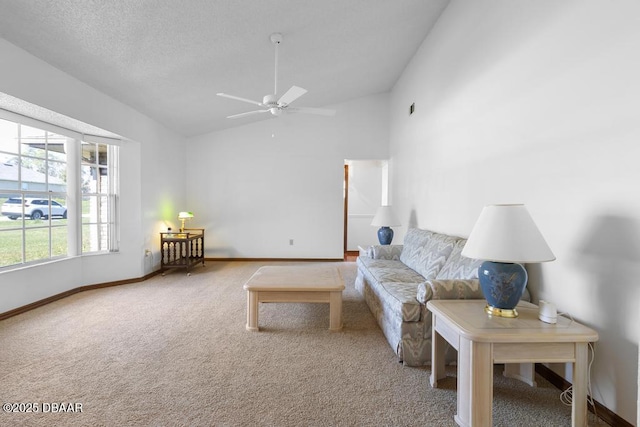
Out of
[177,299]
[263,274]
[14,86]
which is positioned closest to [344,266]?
[263,274]

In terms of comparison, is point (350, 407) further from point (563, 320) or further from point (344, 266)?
point (344, 266)

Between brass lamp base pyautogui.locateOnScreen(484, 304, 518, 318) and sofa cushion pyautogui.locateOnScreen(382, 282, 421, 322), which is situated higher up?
brass lamp base pyautogui.locateOnScreen(484, 304, 518, 318)

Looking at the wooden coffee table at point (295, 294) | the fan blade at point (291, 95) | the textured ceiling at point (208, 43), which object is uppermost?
the textured ceiling at point (208, 43)

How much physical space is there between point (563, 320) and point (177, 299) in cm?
379

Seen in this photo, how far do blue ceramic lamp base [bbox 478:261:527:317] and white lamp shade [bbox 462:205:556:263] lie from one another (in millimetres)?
139

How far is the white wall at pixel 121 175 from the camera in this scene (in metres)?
2.79

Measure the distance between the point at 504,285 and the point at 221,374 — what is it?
75.5 inches

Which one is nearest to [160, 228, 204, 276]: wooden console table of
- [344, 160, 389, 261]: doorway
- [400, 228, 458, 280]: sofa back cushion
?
[400, 228, 458, 280]: sofa back cushion

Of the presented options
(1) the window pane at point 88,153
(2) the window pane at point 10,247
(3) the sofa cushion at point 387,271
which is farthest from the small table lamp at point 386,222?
(2) the window pane at point 10,247

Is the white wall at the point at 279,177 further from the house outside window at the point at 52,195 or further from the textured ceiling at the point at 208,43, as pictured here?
the house outside window at the point at 52,195

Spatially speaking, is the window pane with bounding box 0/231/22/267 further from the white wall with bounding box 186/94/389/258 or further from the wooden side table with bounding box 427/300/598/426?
the wooden side table with bounding box 427/300/598/426

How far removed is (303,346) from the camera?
248cm

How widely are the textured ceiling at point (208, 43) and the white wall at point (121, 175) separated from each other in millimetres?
171

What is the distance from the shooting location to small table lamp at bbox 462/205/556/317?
62.6 inches
